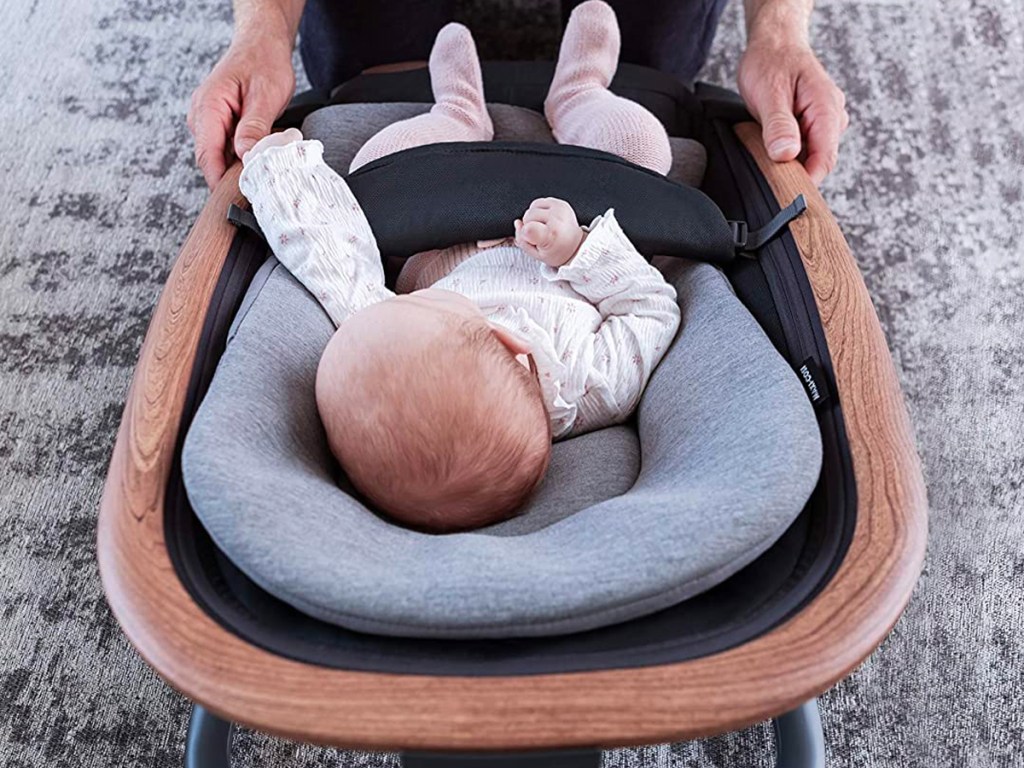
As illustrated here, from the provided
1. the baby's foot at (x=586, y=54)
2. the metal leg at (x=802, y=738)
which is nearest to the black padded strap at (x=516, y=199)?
the baby's foot at (x=586, y=54)

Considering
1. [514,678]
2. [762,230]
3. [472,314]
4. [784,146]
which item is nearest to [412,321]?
[472,314]

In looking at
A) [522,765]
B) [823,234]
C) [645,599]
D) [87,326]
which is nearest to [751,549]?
[645,599]

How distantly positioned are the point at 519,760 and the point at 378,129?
0.85 metres

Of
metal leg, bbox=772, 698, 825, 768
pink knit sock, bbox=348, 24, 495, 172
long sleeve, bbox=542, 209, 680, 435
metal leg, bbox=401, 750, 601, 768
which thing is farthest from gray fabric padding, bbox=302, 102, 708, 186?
metal leg, bbox=401, 750, 601, 768

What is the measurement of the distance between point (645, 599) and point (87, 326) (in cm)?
103

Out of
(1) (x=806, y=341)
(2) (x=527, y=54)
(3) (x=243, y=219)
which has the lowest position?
(2) (x=527, y=54)

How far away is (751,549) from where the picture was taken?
2.44 ft

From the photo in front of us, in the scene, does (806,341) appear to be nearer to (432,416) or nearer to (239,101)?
(432,416)

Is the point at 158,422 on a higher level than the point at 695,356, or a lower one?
higher

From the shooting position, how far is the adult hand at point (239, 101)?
3.73ft

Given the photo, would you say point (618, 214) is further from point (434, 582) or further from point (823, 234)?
point (434, 582)

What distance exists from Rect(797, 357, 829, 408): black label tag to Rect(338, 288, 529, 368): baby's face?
0.25m

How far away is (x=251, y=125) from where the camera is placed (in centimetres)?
115

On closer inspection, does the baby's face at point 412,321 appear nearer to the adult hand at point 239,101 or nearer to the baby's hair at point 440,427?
the baby's hair at point 440,427
